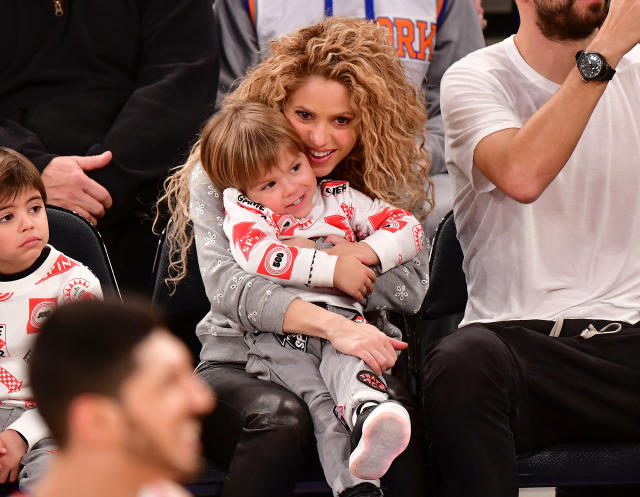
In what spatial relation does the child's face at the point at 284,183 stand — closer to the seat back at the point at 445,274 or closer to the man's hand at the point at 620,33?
the seat back at the point at 445,274

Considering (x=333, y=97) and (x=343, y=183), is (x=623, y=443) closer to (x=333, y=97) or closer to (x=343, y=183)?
(x=343, y=183)

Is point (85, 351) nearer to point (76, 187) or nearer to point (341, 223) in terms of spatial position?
point (341, 223)

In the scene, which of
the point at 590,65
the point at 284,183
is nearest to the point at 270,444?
the point at 284,183

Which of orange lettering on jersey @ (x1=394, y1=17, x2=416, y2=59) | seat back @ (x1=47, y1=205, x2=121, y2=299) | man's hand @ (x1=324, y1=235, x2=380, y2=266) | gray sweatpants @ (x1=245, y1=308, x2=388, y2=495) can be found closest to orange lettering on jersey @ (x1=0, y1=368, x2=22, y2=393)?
seat back @ (x1=47, y1=205, x2=121, y2=299)

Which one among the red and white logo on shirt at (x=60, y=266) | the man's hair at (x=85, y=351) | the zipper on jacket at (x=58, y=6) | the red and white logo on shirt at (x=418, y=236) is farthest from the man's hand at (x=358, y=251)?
the man's hair at (x=85, y=351)

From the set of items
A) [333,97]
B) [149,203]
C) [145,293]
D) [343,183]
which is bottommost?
[145,293]

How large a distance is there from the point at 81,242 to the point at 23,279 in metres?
0.23

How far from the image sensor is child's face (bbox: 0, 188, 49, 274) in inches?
80.4

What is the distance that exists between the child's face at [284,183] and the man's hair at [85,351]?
134 centimetres


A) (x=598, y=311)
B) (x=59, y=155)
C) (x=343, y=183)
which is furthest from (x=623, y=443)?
(x=59, y=155)

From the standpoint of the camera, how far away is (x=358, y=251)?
2.08 metres

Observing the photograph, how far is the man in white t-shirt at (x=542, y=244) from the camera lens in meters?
1.85

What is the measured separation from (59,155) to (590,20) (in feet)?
4.73

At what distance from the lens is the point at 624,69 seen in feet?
7.34
